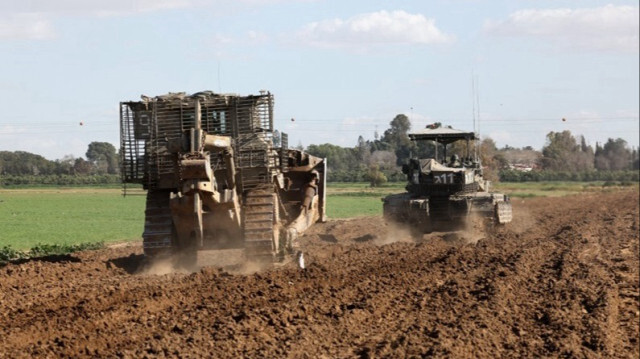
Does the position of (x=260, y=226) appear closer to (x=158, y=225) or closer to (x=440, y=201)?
(x=158, y=225)

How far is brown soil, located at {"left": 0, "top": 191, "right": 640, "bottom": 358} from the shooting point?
11.5m

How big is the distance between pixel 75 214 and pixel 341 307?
29207 millimetres

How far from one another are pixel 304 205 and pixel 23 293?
26.1 feet

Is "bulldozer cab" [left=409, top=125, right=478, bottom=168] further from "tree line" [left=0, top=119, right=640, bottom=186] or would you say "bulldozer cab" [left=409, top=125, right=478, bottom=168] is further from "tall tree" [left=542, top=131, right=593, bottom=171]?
"tall tree" [left=542, top=131, right=593, bottom=171]

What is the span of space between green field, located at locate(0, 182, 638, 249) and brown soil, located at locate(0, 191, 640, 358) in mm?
4414

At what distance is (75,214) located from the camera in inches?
1625

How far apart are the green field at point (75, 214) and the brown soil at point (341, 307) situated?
4414 mm

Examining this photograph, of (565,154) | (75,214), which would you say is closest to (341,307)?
(75,214)

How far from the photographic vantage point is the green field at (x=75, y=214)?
27.4 m

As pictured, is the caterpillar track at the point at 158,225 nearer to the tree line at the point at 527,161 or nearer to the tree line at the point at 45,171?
the tree line at the point at 45,171

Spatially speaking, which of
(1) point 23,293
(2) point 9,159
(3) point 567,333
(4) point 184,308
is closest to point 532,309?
(3) point 567,333

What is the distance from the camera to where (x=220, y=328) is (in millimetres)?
12070

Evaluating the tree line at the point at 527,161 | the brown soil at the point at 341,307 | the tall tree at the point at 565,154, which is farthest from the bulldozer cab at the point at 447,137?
the tall tree at the point at 565,154

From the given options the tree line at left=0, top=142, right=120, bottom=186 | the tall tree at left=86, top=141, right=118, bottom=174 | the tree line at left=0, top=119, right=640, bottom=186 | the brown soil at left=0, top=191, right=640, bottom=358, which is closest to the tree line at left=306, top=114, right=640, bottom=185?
the tree line at left=0, top=119, right=640, bottom=186
